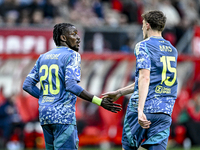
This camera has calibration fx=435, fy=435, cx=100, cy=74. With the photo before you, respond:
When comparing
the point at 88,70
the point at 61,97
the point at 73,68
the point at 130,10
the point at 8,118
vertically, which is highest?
the point at 130,10

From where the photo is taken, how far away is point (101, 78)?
14.0m

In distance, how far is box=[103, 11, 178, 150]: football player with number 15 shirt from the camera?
17.7 ft

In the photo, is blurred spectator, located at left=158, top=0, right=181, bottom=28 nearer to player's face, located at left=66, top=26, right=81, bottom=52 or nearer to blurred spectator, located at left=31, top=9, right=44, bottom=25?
blurred spectator, located at left=31, top=9, right=44, bottom=25

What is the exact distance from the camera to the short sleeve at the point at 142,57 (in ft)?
17.7

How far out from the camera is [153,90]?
18.1 ft

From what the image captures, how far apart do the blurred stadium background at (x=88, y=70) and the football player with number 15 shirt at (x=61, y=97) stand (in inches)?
→ 295

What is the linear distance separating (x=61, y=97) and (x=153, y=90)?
3.82 ft

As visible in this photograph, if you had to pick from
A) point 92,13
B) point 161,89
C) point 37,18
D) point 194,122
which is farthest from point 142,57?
point 92,13

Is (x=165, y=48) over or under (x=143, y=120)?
over

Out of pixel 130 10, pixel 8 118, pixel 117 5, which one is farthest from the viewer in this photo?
pixel 117 5

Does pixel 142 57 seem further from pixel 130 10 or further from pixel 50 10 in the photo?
pixel 130 10

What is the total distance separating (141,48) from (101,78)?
8486 millimetres

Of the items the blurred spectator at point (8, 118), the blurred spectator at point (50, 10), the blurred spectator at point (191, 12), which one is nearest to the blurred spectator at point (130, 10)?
the blurred spectator at point (191, 12)

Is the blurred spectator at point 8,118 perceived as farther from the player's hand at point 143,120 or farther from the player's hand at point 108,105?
the player's hand at point 143,120
